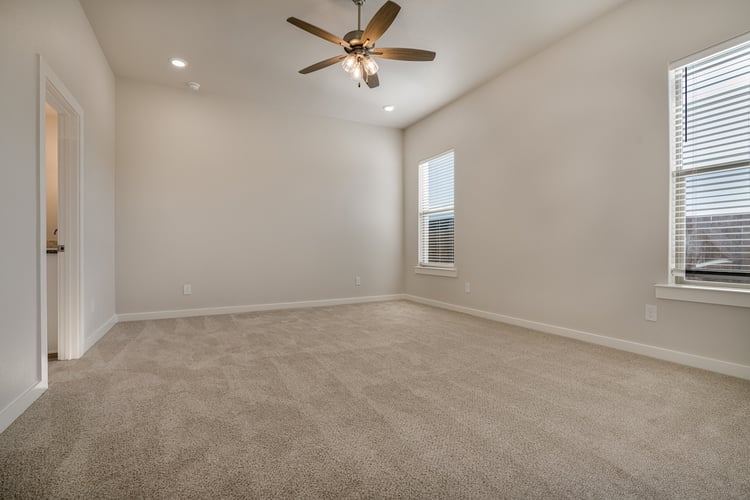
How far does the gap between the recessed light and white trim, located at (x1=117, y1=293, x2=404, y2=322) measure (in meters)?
2.81

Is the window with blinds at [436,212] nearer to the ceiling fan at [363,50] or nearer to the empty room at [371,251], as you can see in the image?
the empty room at [371,251]

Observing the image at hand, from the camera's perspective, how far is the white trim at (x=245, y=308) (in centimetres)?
422

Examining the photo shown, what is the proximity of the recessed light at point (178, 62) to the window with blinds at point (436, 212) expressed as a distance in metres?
3.33

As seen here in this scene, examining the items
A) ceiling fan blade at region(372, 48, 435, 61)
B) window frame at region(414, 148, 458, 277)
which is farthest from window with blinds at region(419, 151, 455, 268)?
ceiling fan blade at region(372, 48, 435, 61)

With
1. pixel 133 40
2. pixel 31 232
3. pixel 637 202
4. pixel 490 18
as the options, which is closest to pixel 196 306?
→ pixel 31 232

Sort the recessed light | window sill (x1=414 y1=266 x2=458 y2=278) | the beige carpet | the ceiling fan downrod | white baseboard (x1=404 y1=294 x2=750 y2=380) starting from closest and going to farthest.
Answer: the beige carpet → white baseboard (x1=404 y1=294 x2=750 y2=380) → the ceiling fan downrod → the recessed light → window sill (x1=414 y1=266 x2=458 y2=278)

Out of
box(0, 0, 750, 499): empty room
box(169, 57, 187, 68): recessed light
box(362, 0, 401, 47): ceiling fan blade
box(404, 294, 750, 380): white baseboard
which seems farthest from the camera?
box(169, 57, 187, 68): recessed light

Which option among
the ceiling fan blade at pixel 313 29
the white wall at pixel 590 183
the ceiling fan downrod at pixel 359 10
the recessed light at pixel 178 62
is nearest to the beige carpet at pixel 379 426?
the white wall at pixel 590 183

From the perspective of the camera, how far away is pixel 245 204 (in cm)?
478

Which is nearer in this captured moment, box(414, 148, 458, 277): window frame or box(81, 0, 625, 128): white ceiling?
box(81, 0, 625, 128): white ceiling

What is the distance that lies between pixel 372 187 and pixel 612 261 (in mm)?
3571

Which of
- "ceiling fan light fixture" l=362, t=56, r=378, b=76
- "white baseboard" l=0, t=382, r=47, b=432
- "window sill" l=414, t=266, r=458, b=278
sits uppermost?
"ceiling fan light fixture" l=362, t=56, r=378, b=76

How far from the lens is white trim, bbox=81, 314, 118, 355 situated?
2996 mm

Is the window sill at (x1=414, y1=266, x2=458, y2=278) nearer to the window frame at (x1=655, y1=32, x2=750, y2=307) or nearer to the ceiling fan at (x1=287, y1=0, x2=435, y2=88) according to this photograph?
the window frame at (x1=655, y1=32, x2=750, y2=307)
